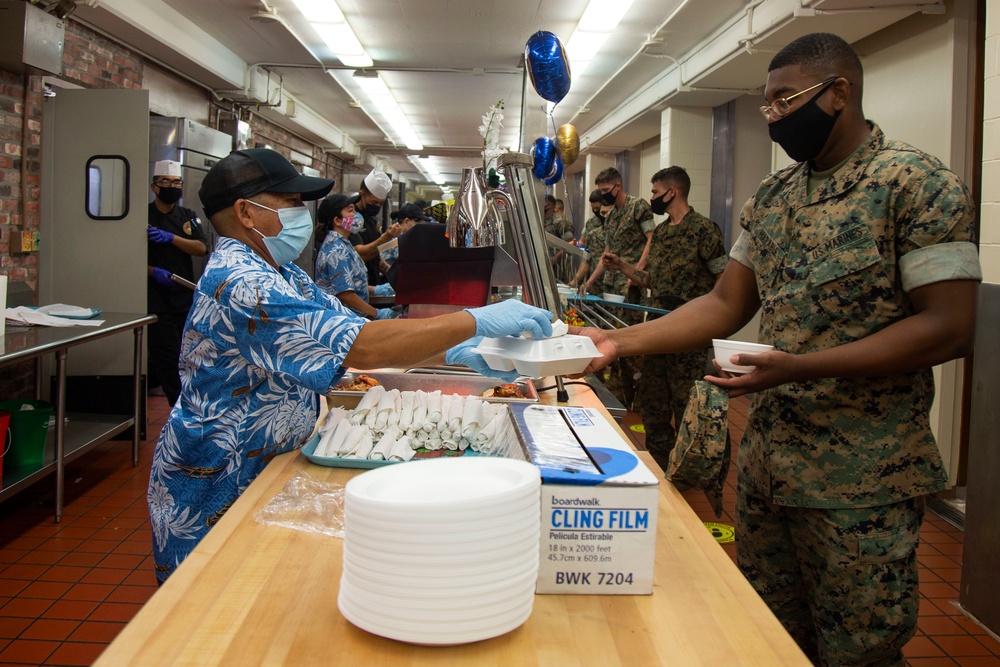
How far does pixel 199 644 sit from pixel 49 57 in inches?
191

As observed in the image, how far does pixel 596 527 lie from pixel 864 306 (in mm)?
912

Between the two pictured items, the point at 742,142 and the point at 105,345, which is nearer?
the point at 105,345

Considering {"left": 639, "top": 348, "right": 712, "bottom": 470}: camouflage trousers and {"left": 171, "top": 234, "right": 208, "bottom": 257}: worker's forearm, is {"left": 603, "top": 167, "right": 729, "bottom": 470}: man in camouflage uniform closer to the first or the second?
{"left": 639, "top": 348, "right": 712, "bottom": 470}: camouflage trousers

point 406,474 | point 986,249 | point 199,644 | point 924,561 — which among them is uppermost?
point 986,249

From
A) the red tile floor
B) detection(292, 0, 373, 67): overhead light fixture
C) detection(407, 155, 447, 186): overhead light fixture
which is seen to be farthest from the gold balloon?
detection(407, 155, 447, 186): overhead light fixture

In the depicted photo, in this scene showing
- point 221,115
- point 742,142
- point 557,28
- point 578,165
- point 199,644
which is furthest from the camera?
point 578,165

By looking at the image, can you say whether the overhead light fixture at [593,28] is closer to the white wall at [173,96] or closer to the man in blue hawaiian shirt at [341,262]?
the man in blue hawaiian shirt at [341,262]

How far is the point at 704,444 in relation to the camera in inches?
62.3

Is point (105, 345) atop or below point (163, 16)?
below

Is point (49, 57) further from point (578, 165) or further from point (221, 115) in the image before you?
point (578, 165)

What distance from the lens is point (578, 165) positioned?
1758 cm

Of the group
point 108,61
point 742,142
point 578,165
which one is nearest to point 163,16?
point 108,61

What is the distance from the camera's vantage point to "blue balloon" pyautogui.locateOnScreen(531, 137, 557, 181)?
3.73m

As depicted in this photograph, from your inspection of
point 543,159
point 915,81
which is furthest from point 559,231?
point 543,159
